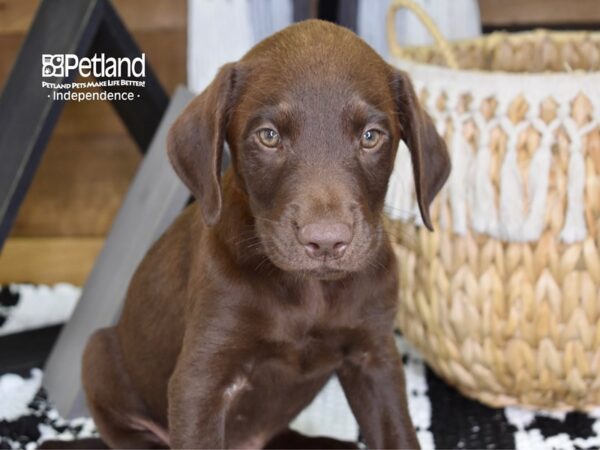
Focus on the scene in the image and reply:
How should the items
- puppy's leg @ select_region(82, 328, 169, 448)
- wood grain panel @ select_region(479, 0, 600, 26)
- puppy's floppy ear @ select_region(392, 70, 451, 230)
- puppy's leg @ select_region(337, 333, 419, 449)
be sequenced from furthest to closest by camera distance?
wood grain panel @ select_region(479, 0, 600, 26) → puppy's leg @ select_region(82, 328, 169, 448) → puppy's leg @ select_region(337, 333, 419, 449) → puppy's floppy ear @ select_region(392, 70, 451, 230)

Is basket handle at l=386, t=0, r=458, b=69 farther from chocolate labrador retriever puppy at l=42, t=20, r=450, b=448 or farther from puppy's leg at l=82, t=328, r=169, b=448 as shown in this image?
puppy's leg at l=82, t=328, r=169, b=448

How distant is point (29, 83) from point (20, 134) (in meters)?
0.14

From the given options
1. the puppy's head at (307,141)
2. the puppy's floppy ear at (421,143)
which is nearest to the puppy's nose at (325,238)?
the puppy's head at (307,141)

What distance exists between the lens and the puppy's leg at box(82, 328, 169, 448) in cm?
206

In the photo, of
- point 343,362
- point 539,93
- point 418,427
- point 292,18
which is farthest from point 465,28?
point 343,362

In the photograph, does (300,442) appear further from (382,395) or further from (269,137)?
(269,137)

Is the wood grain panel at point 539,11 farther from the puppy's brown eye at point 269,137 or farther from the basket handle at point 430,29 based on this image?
the puppy's brown eye at point 269,137

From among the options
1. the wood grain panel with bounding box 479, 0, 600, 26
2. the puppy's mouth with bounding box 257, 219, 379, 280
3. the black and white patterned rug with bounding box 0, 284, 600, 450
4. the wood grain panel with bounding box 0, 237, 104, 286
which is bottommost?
the black and white patterned rug with bounding box 0, 284, 600, 450

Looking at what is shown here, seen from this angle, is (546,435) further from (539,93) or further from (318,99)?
(318,99)

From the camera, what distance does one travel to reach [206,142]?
1655 mm

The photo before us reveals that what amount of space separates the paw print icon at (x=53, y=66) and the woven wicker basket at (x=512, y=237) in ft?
2.86

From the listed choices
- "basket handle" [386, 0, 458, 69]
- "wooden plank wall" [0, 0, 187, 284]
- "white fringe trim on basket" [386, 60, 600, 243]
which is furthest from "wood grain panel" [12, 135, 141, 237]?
"white fringe trim on basket" [386, 60, 600, 243]

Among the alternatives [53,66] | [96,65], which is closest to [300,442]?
[53,66]

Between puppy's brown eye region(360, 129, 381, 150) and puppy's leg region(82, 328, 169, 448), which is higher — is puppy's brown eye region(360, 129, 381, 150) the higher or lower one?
the higher one
